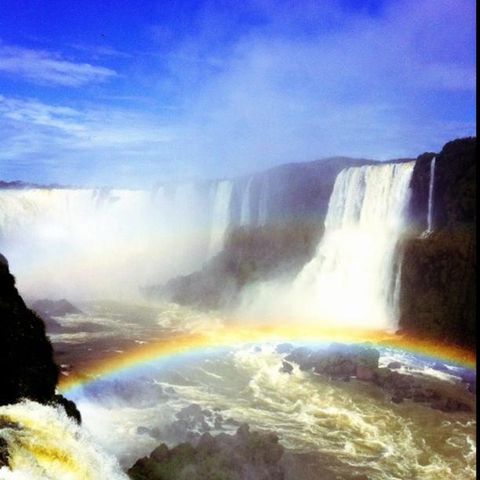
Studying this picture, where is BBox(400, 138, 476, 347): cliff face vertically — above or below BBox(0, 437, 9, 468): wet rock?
above

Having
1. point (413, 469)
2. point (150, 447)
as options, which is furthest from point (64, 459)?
point (413, 469)

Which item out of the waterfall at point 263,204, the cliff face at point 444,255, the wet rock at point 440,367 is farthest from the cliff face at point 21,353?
the waterfall at point 263,204

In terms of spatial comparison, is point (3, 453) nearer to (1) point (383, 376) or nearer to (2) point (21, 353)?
(2) point (21, 353)

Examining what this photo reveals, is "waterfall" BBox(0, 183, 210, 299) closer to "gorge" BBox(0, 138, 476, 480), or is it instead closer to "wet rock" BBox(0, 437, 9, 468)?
"gorge" BBox(0, 138, 476, 480)

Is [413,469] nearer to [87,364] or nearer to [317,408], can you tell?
[317,408]

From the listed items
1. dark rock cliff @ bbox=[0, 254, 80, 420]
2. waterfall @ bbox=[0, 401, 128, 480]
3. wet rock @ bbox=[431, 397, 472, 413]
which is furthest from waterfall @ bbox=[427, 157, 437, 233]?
waterfall @ bbox=[0, 401, 128, 480]

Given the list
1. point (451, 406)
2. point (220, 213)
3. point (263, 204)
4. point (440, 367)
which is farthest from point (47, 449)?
point (220, 213)

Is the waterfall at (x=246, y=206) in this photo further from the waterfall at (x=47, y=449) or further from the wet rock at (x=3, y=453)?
the wet rock at (x=3, y=453)
